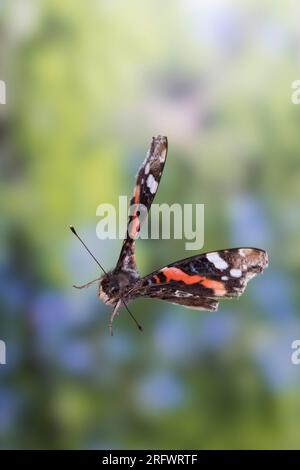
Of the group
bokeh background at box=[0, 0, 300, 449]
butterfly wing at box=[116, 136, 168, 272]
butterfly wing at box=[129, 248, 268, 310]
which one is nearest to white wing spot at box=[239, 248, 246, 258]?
butterfly wing at box=[129, 248, 268, 310]

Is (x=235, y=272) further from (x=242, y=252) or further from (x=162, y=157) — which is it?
(x=162, y=157)

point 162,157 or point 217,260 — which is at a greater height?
point 162,157

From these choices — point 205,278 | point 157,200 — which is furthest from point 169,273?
point 157,200

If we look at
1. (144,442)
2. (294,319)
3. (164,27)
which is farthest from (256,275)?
(164,27)

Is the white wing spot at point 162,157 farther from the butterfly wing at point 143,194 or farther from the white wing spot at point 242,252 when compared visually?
the white wing spot at point 242,252

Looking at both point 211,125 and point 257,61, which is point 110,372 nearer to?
point 211,125

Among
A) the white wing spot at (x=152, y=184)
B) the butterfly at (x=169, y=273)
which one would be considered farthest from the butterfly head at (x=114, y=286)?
the white wing spot at (x=152, y=184)
